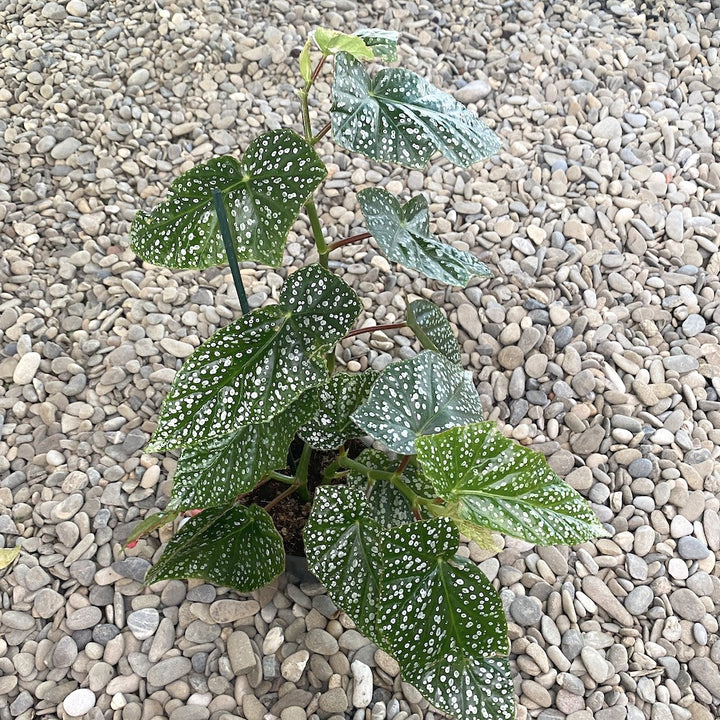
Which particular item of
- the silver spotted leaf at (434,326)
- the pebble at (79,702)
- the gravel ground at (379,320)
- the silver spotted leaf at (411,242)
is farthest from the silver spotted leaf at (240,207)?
the pebble at (79,702)

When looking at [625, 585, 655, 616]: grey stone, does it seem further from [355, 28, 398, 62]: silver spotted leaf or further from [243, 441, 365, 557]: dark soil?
[355, 28, 398, 62]: silver spotted leaf

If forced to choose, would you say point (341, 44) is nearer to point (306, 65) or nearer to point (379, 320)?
point (306, 65)

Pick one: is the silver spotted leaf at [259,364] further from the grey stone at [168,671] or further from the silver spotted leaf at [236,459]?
the grey stone at [168,671]

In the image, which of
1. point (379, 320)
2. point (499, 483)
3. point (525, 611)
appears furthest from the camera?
point (379, 320)

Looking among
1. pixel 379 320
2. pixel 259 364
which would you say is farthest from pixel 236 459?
pixel 379 320

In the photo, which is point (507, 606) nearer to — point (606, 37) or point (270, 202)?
point (270, 202)

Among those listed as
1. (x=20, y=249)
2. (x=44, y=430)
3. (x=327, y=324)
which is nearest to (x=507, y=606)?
(x=327, y=324)
